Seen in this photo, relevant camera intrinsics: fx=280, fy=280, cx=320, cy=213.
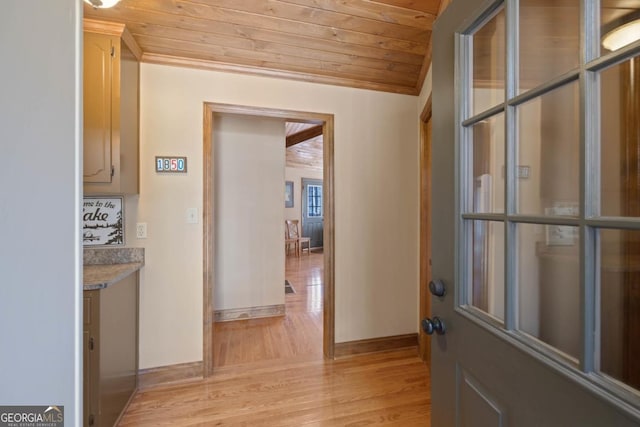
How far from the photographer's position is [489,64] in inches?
31.8

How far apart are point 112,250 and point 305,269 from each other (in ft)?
13.9

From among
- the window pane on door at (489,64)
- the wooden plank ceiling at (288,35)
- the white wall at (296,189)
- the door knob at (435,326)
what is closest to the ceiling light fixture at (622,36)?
the window pane on door at (489,64)

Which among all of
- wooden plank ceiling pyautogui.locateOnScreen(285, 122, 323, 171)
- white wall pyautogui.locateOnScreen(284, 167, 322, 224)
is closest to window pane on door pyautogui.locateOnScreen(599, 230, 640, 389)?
wooden plank ceiling pyautogui.locateOnScreen(285, 122, 323, 171)

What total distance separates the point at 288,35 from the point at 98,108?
131cm

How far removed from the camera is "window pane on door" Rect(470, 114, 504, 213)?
757 millimetres

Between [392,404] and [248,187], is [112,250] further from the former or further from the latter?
[392,404]

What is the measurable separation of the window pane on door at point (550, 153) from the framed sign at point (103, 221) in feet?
7.53

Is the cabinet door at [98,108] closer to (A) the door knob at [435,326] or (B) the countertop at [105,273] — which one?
(B) the countertop at [105,273]

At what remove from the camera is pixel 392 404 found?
5.95 feet

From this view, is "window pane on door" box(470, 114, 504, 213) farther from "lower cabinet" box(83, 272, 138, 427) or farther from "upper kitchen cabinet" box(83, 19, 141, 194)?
"upper kitchen cabinet" box(83, 19, 141, 194)

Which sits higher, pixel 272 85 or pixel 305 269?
pixel 272 85

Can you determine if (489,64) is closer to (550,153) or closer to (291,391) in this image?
(550,153)

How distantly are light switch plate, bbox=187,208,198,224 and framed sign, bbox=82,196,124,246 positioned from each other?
1.41ft

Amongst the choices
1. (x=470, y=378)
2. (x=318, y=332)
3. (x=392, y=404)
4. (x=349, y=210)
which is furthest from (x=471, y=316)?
(x=318, y=332)
